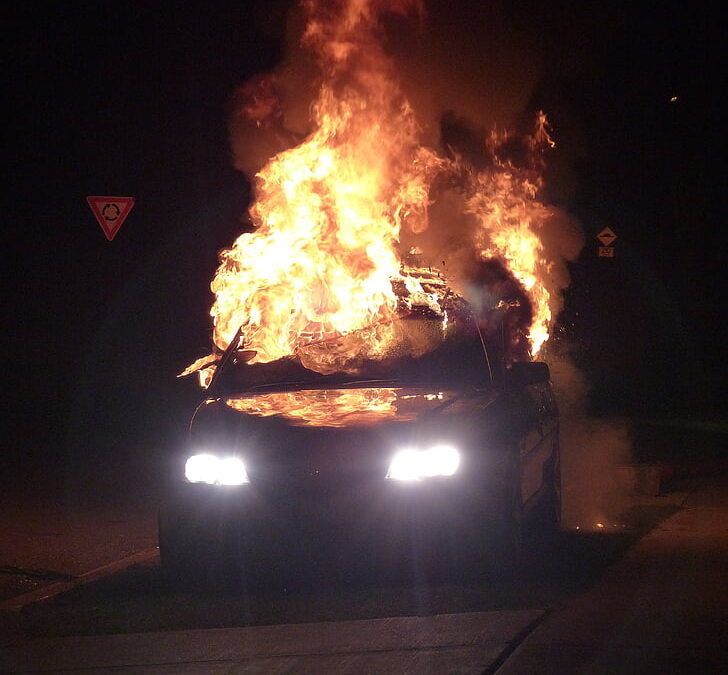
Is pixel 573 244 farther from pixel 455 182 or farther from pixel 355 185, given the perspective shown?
pixel 355 185

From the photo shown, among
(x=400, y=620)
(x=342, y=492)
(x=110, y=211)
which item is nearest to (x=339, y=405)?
(x=342, y=492)

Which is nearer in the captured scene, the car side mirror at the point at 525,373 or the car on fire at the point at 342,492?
the car on fire at the point at 342,492

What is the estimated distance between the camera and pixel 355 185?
10648mm

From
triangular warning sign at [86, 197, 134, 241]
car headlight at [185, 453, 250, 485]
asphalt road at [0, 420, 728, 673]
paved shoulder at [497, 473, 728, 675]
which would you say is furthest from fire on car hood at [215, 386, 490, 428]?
triangular warning sign at [86, 197, 134, 241]

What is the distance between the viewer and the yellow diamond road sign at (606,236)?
23984 millimetres

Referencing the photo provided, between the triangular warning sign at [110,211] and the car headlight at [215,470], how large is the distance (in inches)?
236

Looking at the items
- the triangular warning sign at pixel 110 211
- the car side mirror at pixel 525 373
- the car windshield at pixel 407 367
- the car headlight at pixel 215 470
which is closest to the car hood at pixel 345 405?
the car windshield at pixel 407 367

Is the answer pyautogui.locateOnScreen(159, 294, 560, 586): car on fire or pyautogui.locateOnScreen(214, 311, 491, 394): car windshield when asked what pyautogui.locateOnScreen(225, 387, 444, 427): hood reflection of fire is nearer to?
pyautogui.locateOnScreen(159, 294, 560, 586): car on fire

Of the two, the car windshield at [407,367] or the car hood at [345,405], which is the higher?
the car windshield at [407,367]

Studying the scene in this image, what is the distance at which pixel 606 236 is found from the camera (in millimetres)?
24078

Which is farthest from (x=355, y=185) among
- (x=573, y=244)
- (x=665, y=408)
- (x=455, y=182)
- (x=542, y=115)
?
(x=665, y=408)

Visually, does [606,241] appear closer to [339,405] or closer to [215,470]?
[339,405]

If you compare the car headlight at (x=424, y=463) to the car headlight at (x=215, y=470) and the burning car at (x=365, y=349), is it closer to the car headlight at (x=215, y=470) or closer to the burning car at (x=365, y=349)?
the burning car at (x=365, y=349)

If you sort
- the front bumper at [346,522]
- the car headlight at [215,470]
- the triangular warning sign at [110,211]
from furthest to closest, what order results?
the triangular warning sign at [110,211] → the car headlight at [215,470] → the front bumper at [346,522]
